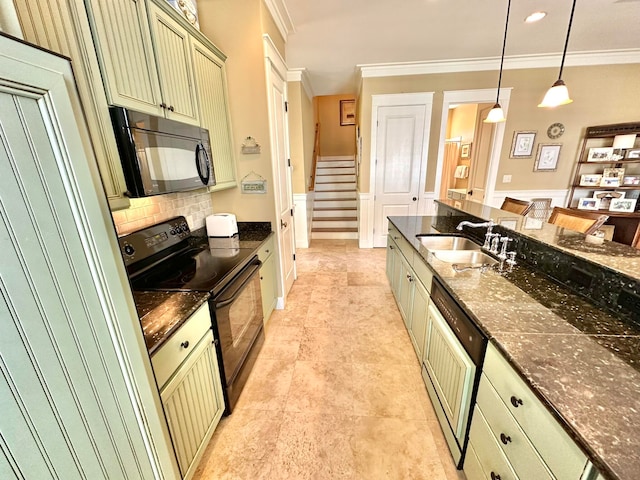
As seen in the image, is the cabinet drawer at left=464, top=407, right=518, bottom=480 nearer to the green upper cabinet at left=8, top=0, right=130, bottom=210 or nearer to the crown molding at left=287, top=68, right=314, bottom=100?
the green upper cabinet at left=8, top=0, right=130, bottom=210

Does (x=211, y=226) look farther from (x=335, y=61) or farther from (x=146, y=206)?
(x=335, y=61)

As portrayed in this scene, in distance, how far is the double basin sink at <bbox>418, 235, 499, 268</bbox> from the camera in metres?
1.98

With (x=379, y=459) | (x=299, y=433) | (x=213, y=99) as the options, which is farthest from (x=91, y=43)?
(x=379, y=459)

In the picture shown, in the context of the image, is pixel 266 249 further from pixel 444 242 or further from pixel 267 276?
pixel 444 242

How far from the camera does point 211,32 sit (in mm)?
2133

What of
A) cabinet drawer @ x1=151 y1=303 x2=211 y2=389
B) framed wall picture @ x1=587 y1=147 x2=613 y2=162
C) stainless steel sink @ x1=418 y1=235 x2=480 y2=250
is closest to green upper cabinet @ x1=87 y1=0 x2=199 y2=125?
cabinet drawer @ x1=151 y1=303 x2=211 y2=389

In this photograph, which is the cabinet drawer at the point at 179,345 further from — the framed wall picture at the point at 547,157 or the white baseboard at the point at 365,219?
the framed wall picture at the point at 547,157

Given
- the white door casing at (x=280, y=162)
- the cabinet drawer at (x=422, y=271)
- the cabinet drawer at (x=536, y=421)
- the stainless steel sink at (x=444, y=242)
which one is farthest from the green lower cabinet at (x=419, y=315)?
Result: the white door casing at (x=280, y=162)

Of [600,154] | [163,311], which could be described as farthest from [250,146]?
[600,154]

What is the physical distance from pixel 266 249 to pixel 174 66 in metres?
1.43

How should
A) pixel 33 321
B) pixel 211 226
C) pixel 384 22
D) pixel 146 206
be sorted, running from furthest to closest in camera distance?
pixel 384 22 < pixel 211 226 < pixel 146 206 < pixel 33 321

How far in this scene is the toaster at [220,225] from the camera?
2246 millimetres

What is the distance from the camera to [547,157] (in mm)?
4078

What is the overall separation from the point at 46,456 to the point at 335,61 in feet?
14.7
